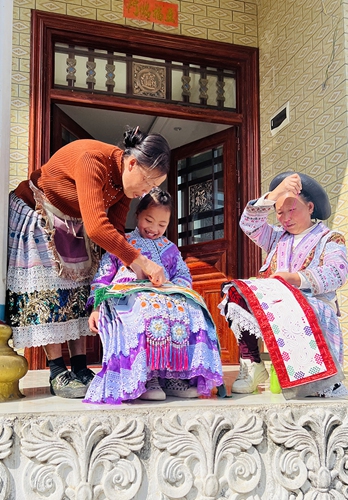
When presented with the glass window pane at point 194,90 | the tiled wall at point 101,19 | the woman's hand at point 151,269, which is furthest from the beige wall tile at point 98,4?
the woman's hand at point 151,269

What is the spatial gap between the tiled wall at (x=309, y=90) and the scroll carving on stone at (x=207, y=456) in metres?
2.07

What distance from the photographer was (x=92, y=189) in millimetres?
2189

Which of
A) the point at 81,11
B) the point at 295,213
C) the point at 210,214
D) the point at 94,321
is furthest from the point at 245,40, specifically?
the point at 94,321

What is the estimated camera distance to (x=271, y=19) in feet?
17.0

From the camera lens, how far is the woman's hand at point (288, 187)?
2.52 metres

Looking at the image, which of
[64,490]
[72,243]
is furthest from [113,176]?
[64,490]

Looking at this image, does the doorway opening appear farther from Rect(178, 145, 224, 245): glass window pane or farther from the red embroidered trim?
the red embroidered trim

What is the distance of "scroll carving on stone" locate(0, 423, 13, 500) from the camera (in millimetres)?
1711

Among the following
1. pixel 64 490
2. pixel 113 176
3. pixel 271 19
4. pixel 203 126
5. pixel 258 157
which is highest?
pixel 271 19

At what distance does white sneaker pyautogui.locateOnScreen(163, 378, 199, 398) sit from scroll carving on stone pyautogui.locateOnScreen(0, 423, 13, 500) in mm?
780

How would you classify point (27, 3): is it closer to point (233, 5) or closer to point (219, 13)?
point (219, 13)

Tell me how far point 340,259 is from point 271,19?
350 centimetres

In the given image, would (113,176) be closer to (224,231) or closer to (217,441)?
(217,441)

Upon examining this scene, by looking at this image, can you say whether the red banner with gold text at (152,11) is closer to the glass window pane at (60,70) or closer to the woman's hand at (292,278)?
the glass window pane at (60,70)
